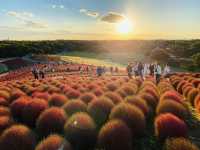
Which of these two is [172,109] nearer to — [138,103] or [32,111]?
[138,103]

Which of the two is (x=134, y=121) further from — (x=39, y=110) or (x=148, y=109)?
(x=39, y=110)

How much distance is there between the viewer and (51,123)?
10.3 m

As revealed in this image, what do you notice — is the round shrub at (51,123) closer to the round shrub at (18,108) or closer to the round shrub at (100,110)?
the round shrub at (100,110)

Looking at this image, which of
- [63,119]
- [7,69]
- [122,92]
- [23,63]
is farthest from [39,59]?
[63,119]

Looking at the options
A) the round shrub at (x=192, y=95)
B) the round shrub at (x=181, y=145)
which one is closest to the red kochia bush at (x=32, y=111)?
the round shrub at (x=181, y=145)

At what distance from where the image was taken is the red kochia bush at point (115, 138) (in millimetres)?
8477

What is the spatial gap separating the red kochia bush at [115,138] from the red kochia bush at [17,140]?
194 cm

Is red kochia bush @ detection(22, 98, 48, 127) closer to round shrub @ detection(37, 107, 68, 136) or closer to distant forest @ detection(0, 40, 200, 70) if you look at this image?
round shrub @ detection(37, 107, 68, 136)

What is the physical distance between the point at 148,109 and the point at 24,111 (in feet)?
16.2

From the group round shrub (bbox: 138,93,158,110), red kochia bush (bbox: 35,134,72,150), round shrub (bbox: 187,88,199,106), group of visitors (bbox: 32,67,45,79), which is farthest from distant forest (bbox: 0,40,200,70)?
red kochia bush (bbox: 35,134,72,150)

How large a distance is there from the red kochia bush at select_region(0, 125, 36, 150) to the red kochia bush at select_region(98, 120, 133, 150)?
194cm

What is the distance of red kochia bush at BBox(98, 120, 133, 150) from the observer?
848 cm

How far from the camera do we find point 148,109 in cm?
1265

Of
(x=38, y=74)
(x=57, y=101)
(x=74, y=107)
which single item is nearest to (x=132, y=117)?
(x=74, y=107)
